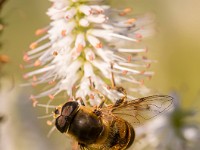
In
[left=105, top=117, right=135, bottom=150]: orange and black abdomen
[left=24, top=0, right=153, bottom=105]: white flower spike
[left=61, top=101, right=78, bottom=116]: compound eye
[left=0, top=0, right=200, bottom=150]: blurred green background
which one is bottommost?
[left=0, top=0, right=200, bottom=150]: blurred green background

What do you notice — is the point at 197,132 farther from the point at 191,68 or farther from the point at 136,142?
the point at 191,68

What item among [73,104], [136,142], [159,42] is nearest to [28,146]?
[136,142]

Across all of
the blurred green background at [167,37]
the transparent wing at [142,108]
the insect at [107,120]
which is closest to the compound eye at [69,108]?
the insect at [107,120]

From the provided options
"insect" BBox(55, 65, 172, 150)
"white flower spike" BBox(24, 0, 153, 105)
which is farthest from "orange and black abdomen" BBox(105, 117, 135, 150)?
"white flower spike" BBox(24, 0, 153, 105)

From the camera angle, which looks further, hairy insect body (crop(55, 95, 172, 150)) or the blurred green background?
the blurred green background

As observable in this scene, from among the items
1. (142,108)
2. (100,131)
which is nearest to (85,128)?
(100,131)

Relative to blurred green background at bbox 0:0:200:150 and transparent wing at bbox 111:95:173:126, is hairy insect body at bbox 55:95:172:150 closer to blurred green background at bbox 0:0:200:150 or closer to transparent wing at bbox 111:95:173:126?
transparent wing at bbox 111:95:173:126

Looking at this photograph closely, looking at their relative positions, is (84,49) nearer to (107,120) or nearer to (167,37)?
(107,120)

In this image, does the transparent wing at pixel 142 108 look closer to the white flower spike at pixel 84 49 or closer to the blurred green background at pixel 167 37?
the white flower spike at pixel 84 49
